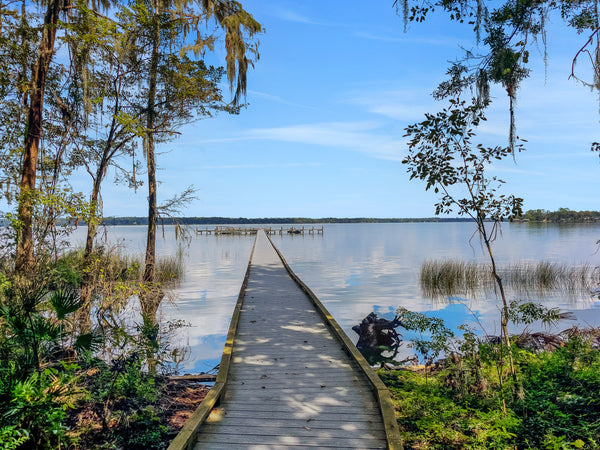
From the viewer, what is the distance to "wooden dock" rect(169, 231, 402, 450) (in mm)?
3221

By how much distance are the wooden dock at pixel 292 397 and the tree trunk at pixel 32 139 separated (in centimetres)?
431

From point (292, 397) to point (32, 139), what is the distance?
709 cm

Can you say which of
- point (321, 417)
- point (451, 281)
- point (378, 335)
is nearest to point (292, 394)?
point (321, 417)

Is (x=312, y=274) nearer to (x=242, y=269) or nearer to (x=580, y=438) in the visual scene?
(x=242, y=269)

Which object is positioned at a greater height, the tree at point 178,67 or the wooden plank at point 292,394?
the tree at point 178,67

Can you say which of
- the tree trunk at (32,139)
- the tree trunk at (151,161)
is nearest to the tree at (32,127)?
the tree trunk at (32,139)

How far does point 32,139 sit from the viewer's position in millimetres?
7375

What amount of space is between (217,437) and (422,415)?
2.57 m

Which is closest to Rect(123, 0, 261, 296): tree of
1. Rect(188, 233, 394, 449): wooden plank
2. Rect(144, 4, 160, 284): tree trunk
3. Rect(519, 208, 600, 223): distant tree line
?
Rect(144, 4, 160, 284): tree trunk

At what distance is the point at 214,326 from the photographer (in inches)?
443

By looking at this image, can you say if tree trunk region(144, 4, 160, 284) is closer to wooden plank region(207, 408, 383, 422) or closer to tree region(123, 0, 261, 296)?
tree region(123, 0, 261, 296)

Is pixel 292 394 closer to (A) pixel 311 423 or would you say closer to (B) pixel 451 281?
(A) pixel 311 423

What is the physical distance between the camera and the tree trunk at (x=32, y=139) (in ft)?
23.1

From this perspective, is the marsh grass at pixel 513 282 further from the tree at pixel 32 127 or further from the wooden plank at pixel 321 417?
the tree at pixel 32 127
